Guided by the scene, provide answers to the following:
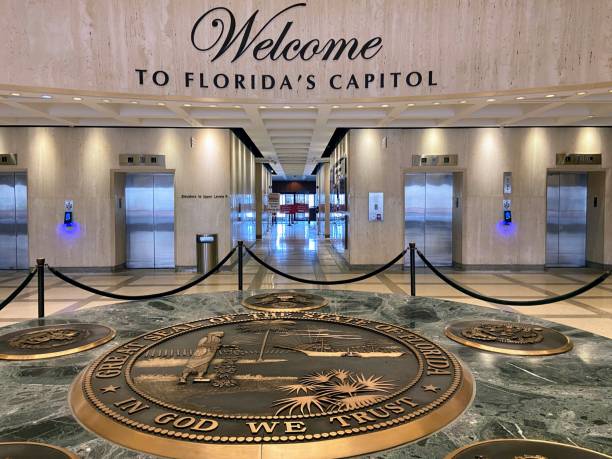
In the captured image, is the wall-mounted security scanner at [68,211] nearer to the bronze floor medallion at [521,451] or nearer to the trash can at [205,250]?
the trash can at [205,250]

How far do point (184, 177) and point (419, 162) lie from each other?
17.3 feet

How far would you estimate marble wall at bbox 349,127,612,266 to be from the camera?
10.7 m

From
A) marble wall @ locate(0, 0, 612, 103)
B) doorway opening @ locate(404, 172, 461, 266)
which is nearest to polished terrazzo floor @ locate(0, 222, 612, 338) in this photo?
doorway opening @ locate(404, 172, 461, 266)

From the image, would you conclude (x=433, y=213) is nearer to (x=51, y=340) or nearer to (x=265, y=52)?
(x=265, y=52)

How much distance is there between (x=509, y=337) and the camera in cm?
311

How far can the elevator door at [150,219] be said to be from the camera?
11.2m

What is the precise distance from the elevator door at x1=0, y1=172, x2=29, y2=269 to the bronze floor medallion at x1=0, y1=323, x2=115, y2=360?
354 inches

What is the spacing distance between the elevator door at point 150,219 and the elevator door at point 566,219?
8945 mm

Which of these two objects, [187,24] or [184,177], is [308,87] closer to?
[187,24]

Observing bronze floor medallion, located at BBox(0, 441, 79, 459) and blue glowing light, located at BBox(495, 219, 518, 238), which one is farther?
blue glowing light, located at BBox(495, 219, 518, 238)

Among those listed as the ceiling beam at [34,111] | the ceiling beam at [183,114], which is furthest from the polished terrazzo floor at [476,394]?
the ceiling beam at [34,111]

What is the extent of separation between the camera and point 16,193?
11070mm

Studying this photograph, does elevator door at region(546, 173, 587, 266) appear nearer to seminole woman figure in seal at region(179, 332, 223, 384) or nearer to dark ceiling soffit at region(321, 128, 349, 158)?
dark ceiling soffit at region(321, 128, 349, 158)

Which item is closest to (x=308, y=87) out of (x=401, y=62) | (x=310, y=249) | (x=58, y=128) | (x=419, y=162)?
(x=401, y=62)
